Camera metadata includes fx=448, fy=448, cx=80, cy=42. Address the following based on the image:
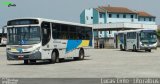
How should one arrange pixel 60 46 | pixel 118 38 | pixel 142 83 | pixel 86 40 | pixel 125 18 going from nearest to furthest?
pixel 142 83
pixel 60 46
pixel 86 40
pixel 118 38
pixel 125 18

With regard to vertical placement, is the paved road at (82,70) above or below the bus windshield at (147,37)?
below

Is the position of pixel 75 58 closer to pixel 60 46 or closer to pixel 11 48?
pixel 60 46

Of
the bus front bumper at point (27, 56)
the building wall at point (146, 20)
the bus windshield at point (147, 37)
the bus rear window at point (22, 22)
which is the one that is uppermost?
the building wall at point (146, 20)

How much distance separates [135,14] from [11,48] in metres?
109

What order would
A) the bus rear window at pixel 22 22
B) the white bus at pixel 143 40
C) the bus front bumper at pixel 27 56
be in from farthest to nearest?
the white bus at pixel 143 40 → the bus rear window at pixel 22 22 → the bus front bumper at pixel 27 56

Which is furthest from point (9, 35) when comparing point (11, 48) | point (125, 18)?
point (125, 18)

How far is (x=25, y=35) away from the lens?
2514cm

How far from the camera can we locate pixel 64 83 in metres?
14.1

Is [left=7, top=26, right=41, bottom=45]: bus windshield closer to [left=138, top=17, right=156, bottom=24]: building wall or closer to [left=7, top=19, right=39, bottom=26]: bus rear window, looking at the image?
[left=7, top=19, right=39, bottom=26]: bus rear window

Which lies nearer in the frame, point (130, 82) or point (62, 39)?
point (130, 82)

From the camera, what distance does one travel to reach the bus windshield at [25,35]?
985 inches

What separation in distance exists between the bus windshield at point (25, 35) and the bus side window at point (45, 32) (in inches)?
14.6

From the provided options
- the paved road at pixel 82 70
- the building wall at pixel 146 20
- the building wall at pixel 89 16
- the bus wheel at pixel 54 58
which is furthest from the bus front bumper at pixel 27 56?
the building wall at pixel 146 20

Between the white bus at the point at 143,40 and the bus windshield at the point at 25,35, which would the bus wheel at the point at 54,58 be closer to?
the bus windshield at the point at 25,35
